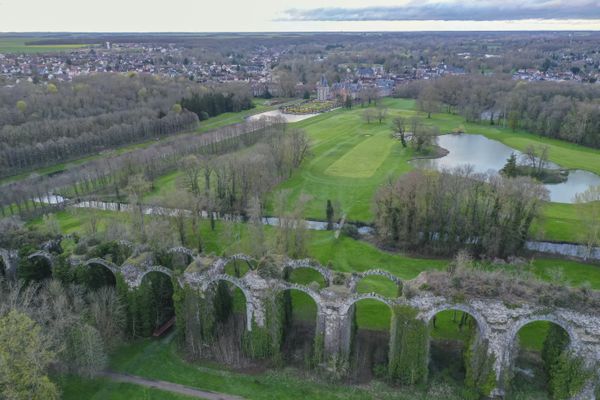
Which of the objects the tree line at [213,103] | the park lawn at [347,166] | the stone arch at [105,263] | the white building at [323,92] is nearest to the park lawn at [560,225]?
the park lawn at [347,166]

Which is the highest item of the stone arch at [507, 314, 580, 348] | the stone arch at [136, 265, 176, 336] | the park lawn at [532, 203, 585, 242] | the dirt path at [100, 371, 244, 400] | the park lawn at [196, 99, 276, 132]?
the stone arch at [507, 314, 580, 348]

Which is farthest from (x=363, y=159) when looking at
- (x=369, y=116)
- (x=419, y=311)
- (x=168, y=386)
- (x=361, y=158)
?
(x=168, y=386)

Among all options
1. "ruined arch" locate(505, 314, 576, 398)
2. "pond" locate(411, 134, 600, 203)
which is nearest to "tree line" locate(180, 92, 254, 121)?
"pond" locate(411, 134, 600, 203)

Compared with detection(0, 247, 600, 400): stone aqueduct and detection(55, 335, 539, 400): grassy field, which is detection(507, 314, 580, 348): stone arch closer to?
detection(0, 247, 600, 400): stone aqueduct

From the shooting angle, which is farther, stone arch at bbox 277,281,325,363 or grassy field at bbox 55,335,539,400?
stone arch at bbox 277,281,325,363

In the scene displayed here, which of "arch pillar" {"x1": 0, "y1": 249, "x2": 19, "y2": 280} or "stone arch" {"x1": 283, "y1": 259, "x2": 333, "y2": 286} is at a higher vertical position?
"stone arch" {"x1": 283, "y1": 259, "x2": 333, "y2": 286}

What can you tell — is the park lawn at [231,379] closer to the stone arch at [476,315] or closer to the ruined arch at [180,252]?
the stone arch at [476,315]
